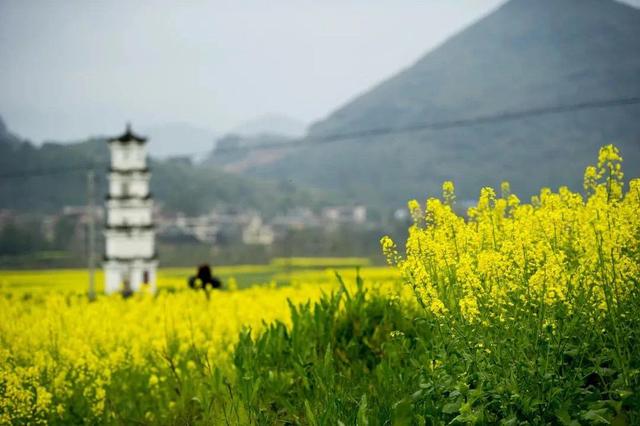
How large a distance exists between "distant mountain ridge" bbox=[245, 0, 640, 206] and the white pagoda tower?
71511 mm

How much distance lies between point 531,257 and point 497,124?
145473 mm

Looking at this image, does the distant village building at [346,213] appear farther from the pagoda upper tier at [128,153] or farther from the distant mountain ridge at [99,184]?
the pagoda upper tier at [128,153]

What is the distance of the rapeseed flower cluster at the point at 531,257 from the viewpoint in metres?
4.82

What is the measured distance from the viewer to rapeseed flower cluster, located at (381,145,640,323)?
4.82 m


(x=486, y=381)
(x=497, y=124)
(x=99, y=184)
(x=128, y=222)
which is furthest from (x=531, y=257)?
(x=497, y=124)

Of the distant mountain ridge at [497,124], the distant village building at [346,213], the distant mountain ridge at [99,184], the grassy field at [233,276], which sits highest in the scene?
the distant mountain ridge at [497,124]

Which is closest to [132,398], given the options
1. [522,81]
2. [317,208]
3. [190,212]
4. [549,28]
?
[190,212]

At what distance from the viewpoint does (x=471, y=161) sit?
5482 inches

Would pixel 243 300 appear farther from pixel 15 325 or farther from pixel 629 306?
pixel 629 306

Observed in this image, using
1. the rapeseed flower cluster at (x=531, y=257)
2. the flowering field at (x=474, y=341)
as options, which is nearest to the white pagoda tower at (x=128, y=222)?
the flowering field at (x=474, y=341)

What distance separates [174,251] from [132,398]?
60.2 meters

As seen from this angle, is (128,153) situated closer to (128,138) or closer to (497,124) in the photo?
(128,138)

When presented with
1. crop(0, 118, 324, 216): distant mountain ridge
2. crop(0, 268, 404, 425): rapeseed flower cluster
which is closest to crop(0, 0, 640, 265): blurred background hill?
crop(0, 118, 324, 216): distant mountain ridge

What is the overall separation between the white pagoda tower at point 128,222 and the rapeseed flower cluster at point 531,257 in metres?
29.4
